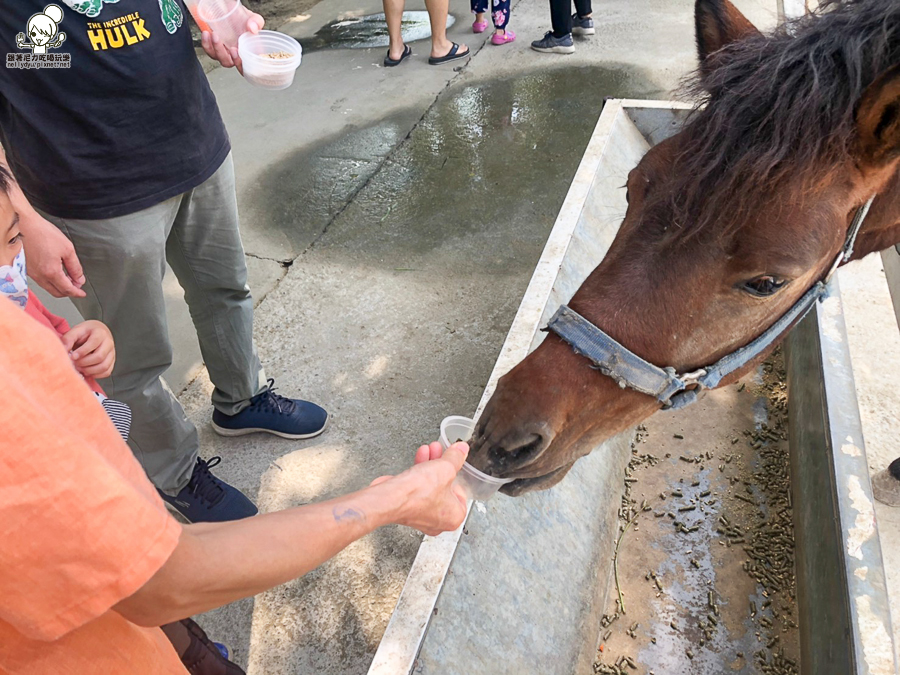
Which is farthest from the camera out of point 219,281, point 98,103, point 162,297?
point 219,281

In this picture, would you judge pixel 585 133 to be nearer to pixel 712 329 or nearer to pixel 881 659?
pixel 712 329

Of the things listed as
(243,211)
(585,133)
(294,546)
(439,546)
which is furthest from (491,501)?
(585,133)

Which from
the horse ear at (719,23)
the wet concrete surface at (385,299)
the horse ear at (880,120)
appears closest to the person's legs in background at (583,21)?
the wet concrete surface at (385,299)

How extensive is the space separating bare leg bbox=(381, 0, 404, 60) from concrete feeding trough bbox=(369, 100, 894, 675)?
421 centimetres

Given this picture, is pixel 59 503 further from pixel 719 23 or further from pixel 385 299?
pixel 385 299

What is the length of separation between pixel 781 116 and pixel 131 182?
1767mm

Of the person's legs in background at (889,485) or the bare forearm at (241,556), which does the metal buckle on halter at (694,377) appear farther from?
the person's legs in background at (889,485)

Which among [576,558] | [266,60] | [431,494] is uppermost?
[266,60]

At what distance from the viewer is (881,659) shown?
151 cm

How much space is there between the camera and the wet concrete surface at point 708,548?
89.1 inches

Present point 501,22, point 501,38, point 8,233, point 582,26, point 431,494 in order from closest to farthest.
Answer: point 431,494, point 8,233, point 501,22, point 501,38, point 582,26

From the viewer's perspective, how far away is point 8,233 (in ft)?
4.08

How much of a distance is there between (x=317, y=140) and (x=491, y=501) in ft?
13.9

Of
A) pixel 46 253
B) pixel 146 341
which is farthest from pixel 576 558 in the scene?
pixel 46 253
